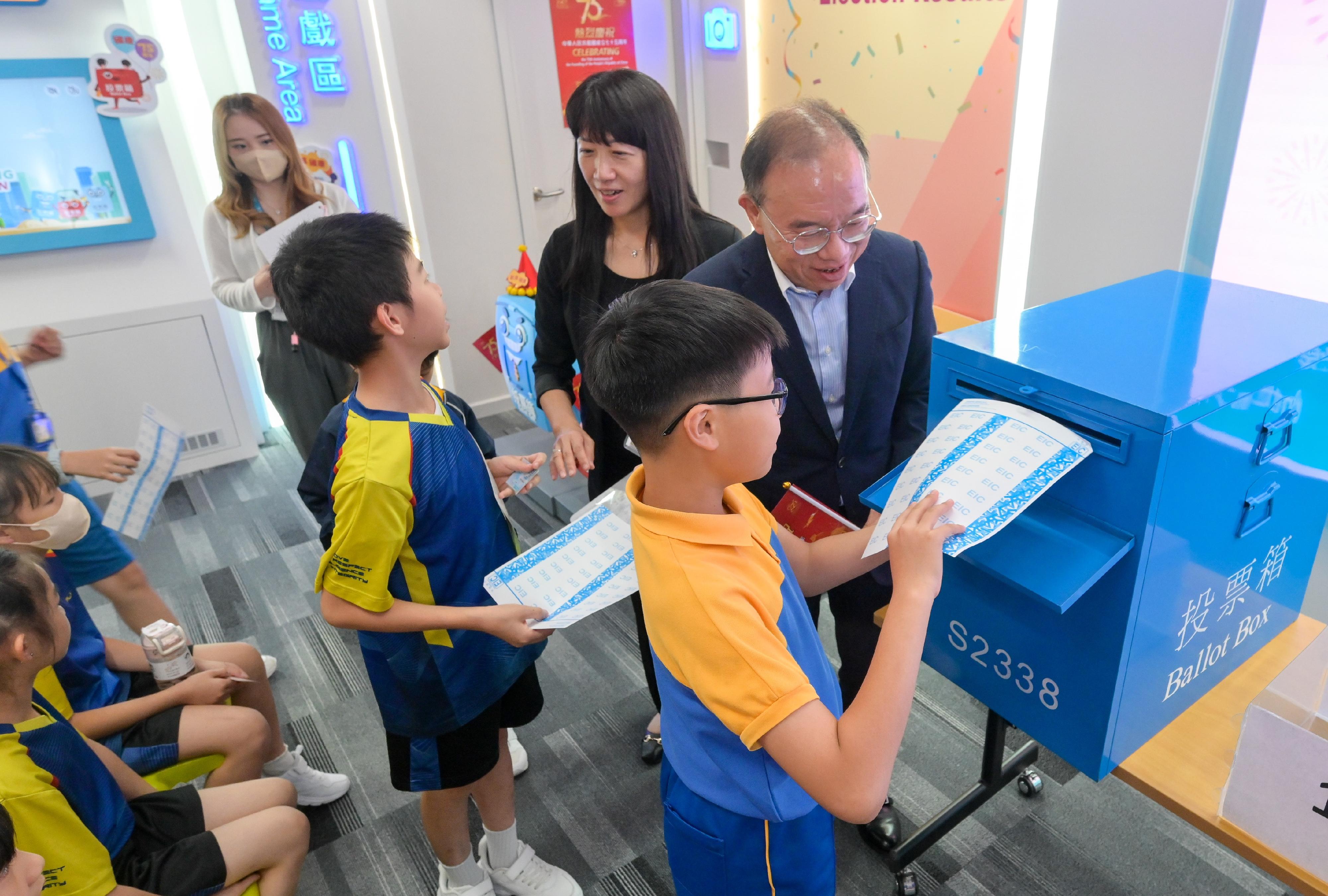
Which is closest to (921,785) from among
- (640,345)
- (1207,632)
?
(1207,632)

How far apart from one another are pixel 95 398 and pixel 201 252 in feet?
2.62

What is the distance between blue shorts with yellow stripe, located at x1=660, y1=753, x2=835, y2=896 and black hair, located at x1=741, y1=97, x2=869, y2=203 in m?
0.90

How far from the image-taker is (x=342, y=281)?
1.26 metres

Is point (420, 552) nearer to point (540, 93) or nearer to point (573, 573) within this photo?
point (573, 573)

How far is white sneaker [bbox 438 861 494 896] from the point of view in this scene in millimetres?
1647

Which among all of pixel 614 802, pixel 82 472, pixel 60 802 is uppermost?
pixel 82 472

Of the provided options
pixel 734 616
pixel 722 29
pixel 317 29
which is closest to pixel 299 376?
pixel 317 29

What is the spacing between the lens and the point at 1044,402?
0.96m

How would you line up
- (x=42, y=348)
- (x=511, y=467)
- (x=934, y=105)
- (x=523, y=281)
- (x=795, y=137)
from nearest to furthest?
(x=795, y=137), (x=511, y=467), (x=42, y=348), (x=934, y=105), (x=523, y=281)

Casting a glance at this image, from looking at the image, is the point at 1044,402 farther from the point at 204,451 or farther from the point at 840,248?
the point at 204,451

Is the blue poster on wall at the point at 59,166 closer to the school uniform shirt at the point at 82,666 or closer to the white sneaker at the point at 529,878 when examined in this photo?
the school uniform shirt at the point at 82,666

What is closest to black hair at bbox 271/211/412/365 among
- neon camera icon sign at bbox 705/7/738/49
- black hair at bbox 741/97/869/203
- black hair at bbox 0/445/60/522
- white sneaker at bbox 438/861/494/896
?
black hair at bbox 741/97/869/203

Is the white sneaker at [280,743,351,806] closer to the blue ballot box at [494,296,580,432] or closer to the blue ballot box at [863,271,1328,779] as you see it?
the blue ballot box at [494,296,580,432]

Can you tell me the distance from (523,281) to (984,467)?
2.68m
